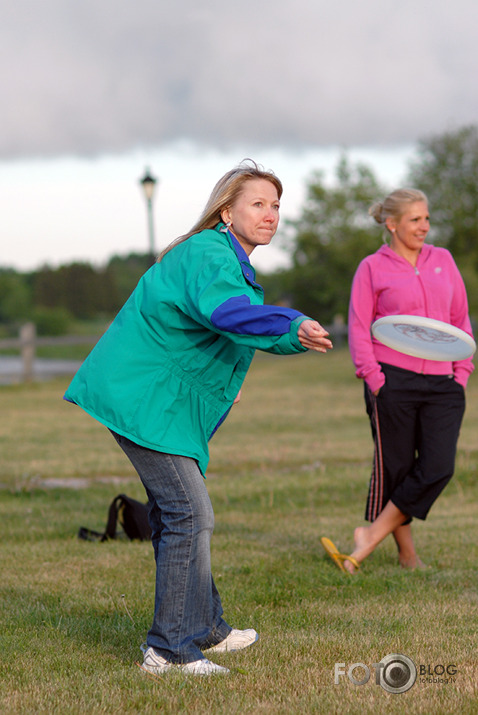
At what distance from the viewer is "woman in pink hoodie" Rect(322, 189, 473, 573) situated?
539 centimetres

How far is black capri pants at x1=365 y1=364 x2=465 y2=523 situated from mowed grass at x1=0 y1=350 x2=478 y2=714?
0.49 m

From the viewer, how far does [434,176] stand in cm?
3709

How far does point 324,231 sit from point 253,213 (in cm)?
5751

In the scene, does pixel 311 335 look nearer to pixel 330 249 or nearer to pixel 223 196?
pixel 223 196

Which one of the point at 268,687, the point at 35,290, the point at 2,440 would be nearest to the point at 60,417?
the point at 2,440

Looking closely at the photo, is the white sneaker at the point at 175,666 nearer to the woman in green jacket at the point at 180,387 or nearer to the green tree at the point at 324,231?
the woman in green jacket at the point at 180,387

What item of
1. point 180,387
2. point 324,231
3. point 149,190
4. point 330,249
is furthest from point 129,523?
point 324,231

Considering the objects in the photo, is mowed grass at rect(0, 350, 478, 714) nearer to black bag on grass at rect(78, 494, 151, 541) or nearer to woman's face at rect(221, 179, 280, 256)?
black bag on grass at rect(78, 494, 151, 541)

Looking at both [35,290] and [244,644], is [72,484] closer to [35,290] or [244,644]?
[244,644]

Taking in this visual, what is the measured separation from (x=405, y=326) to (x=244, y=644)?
6.62 feet

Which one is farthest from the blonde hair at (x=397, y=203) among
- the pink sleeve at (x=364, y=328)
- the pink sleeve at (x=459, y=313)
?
the pink sleeve at (x=459, y=313)

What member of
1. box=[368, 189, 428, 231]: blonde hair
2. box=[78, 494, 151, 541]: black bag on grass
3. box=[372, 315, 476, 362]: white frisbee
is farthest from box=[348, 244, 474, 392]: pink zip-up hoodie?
box=[78, 494, 151, 541]: black bag on grass

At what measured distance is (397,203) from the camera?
5.55 m

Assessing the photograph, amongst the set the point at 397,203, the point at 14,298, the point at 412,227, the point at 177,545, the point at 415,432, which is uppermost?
the point at 397,203
